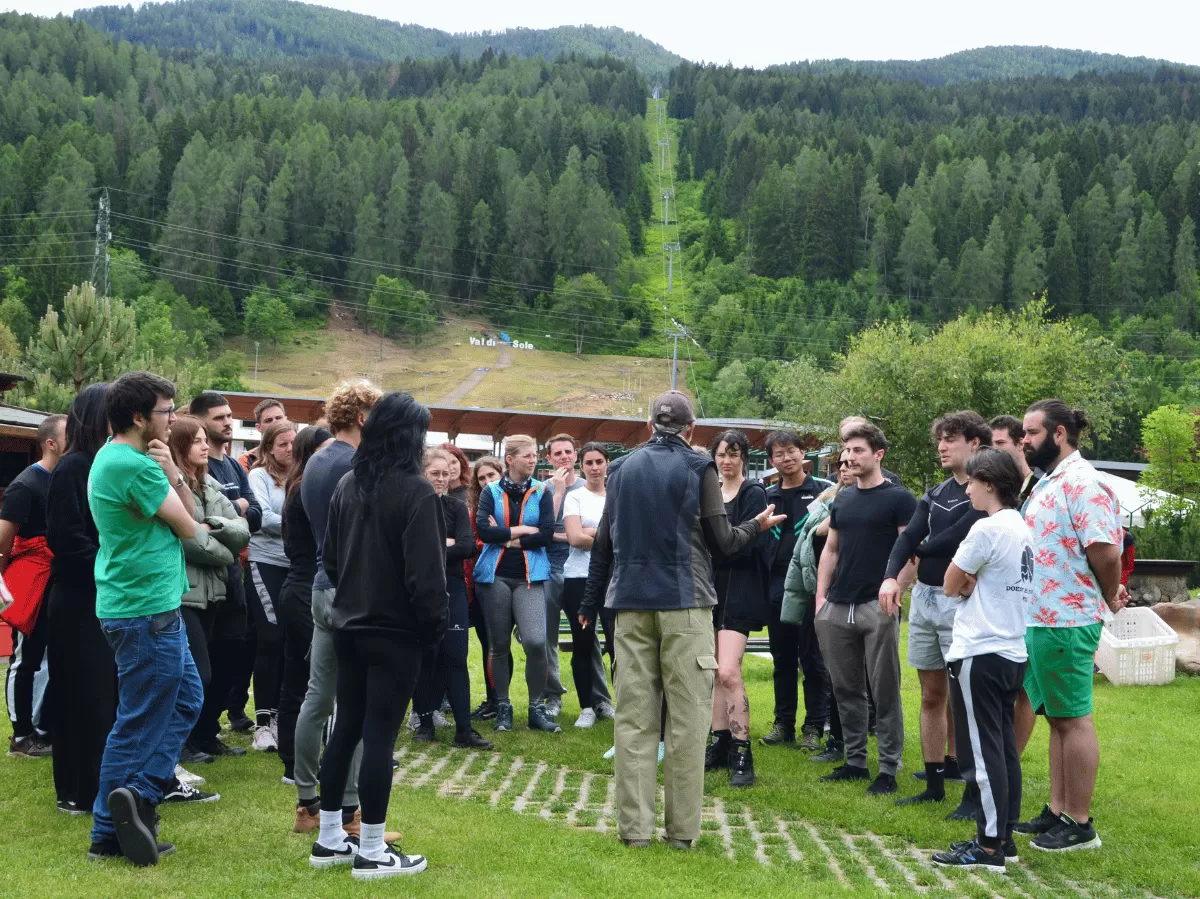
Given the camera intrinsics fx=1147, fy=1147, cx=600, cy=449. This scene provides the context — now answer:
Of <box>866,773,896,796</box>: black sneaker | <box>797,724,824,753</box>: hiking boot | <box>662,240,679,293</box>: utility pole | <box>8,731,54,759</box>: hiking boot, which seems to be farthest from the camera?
<box>662,240,679,293</box>: utility pole

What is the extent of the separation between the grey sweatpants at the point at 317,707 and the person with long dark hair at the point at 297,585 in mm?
463

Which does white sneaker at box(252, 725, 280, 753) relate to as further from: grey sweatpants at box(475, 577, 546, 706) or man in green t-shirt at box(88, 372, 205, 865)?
man in green t-shirt at box(88, 372, 205, 865)

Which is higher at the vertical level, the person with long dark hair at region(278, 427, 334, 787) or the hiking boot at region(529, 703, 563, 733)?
the person with long dark hair at region(278, 427, 334, 787)

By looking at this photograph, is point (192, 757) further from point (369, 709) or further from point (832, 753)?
point (832, 753)

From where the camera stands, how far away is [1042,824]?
17.4ft

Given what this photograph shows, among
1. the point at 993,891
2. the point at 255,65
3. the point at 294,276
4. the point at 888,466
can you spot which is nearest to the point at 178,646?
the point at 993,891

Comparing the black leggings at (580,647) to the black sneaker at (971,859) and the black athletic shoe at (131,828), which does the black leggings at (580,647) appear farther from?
the black athletic shoe at (131,828)

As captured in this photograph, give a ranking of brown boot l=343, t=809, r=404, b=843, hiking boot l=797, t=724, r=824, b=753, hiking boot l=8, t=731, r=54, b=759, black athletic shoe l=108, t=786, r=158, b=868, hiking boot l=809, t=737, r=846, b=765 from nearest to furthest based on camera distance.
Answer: black athletic shoe l=108, t=786, r=158, b=868 → brown boot l=343, t=809, r=404, b=843 → hiking boot l=8, t=731, r=54, b=759 → hiking boot l=809, t=737, r=846, b=765 → hiking boot l=797, t=724, r=824, b=753

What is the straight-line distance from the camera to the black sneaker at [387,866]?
13.8ft

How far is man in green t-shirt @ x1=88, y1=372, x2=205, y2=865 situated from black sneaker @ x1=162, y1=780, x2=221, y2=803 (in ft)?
3.37

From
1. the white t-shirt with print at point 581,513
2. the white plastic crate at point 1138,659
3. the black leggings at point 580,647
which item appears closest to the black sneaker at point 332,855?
→ the black leggings at point 580,647

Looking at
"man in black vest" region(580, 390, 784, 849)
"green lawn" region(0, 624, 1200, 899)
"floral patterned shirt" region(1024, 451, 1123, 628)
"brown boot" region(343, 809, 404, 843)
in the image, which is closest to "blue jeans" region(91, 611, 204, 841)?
"green lawn" region(0, 624, 1200, 899)

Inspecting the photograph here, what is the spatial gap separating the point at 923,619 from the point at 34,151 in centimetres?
11901

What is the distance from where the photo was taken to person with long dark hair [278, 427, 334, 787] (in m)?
5.33
